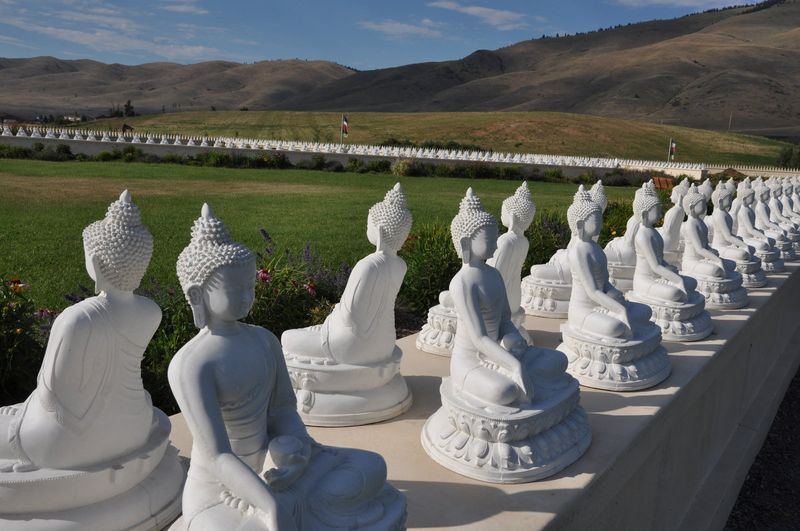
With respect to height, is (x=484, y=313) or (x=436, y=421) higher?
(x=484, y=313)

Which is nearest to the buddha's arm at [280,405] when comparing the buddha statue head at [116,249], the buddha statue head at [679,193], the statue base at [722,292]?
the buddha statue head at [116,249]

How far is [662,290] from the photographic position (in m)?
5.58

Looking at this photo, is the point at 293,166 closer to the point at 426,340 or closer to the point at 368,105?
the point at 426,340

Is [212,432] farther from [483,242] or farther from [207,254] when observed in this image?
[483,242]

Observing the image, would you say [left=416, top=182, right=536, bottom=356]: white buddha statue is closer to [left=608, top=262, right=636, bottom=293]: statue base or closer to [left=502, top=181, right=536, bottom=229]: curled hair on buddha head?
[left=502, top=181, right=536, bottom=229]: curled hair on buddha head

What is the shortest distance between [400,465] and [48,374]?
1.84m

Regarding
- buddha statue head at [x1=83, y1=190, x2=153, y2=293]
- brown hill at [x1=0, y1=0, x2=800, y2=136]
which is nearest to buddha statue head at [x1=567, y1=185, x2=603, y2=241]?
buddha statue head at [x1=83, y1=190, x2=153, y2=293]

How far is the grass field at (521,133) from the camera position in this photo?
4638 centimetres

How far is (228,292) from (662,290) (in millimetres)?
4424

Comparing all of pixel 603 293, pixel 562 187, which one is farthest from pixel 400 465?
pixel 562 187

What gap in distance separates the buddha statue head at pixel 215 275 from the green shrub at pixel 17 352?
9.71ft

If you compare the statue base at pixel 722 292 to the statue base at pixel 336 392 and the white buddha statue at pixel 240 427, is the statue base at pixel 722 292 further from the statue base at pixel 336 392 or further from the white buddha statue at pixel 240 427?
the white buddha statue at pixel 240 427

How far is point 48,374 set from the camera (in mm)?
2521

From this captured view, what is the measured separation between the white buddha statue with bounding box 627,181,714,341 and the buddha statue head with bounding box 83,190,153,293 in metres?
4.36
